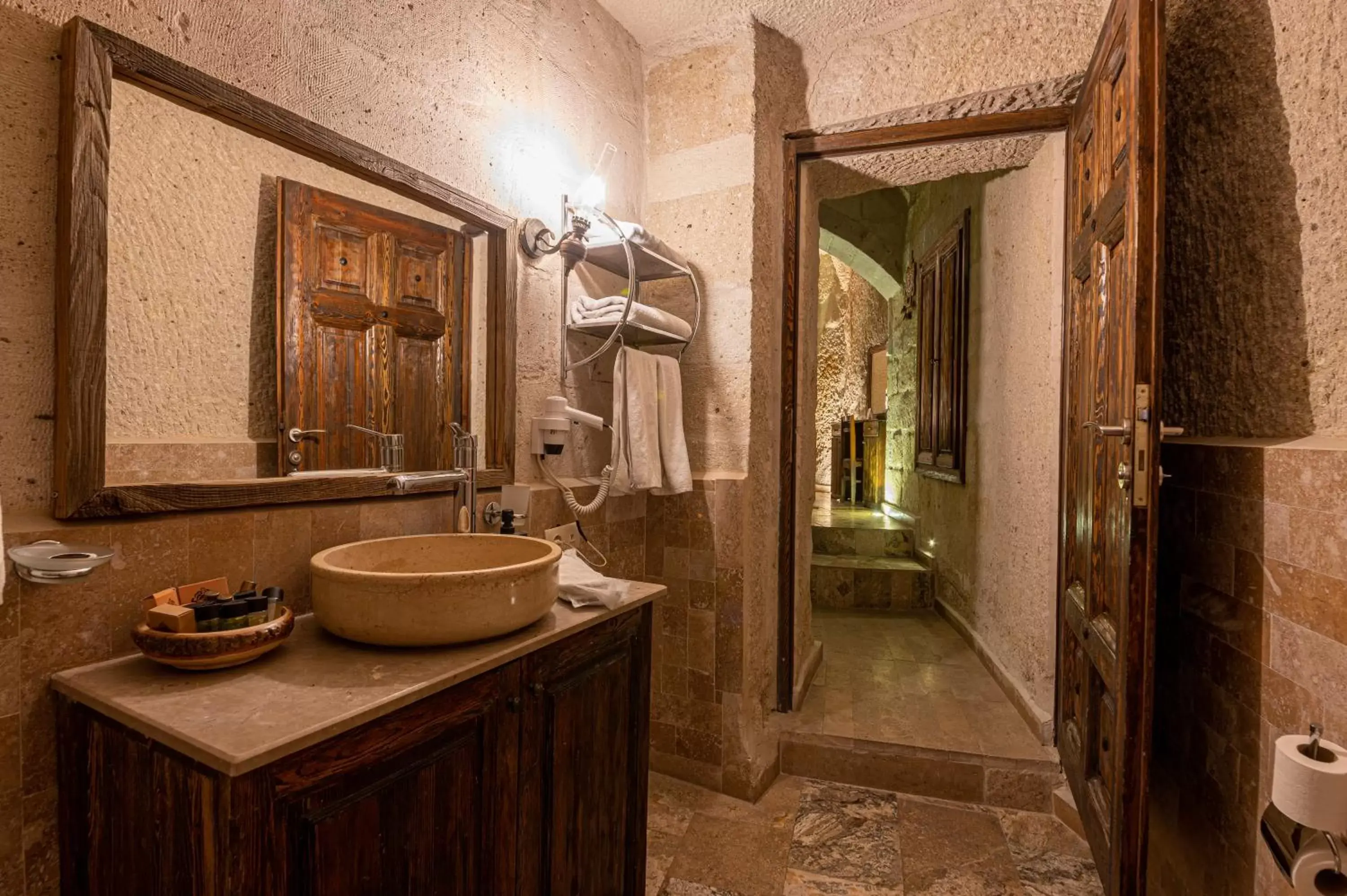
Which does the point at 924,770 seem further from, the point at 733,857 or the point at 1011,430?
the point at 1011,430

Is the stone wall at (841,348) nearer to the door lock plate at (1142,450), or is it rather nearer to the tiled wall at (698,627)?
the tiled wall at (698,627)

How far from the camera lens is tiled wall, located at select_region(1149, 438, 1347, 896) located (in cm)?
99

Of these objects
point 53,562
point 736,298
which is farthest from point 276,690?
point 736,298

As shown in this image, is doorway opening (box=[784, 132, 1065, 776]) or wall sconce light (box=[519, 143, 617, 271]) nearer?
wall sconce light (box=[519, 143, 617, 271])

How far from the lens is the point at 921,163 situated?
2191 millimetres

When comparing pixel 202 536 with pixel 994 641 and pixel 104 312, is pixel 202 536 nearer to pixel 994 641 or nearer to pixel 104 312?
pixel 104 312

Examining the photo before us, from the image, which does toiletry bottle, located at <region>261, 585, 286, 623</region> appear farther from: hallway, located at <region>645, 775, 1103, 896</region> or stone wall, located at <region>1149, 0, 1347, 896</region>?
stone wall, located at <region>1149, 0, 1347, 896</region>

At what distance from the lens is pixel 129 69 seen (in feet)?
3.03

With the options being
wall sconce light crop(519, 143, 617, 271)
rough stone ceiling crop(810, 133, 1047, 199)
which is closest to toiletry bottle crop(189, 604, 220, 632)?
wall sconce light crop(519, 143, 617, 271)

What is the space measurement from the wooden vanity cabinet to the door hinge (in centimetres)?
106

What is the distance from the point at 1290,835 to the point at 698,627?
1389 mm

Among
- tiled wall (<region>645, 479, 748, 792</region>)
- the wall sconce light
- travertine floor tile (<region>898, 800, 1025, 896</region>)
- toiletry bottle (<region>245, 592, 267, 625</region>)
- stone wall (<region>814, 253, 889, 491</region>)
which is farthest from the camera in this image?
stone wall (<region>814, 253, 889, 491</region>)

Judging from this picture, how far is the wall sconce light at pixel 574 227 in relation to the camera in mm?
1684

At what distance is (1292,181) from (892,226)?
11.8ft
